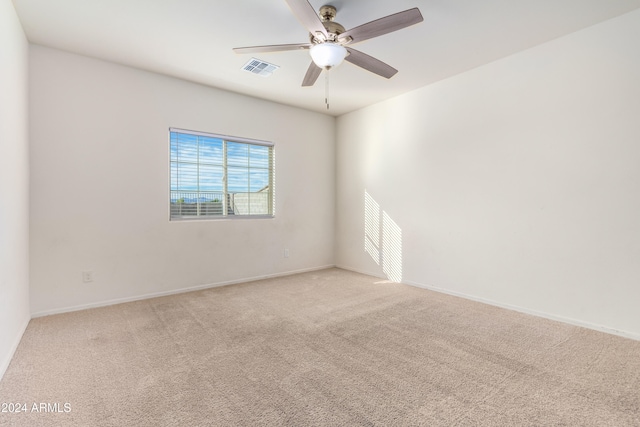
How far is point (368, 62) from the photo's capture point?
2.56 metres

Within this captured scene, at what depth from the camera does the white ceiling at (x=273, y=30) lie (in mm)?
2396

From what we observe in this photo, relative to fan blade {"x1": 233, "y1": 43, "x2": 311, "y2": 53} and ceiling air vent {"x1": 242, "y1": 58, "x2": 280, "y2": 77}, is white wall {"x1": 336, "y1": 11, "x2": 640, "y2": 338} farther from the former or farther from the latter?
fan blade {"x1": 233, "y1": 43, "x2": 311, "y2": 53}

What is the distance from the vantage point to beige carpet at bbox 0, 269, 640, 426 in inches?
62.9

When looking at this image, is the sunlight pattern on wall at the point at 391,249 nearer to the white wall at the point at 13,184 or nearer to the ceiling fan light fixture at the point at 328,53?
the ceiling fan light fixture at the point at 328,53

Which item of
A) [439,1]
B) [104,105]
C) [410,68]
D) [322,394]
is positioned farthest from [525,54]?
[104,105]

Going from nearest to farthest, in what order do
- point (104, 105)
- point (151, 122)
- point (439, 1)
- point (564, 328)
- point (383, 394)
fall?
point (383, 394) < point (439, 1) < point (564, 328) < point (104, 105) < point (151, 122)

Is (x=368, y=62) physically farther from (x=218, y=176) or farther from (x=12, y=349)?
(x=12, y=349)

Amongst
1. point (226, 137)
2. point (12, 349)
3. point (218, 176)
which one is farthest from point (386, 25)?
point (12, 349)

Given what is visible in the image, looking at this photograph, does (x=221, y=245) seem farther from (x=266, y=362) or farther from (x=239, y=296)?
(x=266, y=362)

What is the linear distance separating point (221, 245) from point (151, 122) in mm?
1773

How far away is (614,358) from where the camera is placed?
2186 mm

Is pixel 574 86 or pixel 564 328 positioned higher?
pixel 574 86

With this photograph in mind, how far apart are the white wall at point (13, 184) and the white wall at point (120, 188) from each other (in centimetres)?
18

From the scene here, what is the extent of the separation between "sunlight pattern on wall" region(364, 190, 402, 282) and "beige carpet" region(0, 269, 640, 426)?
123 centimetres
